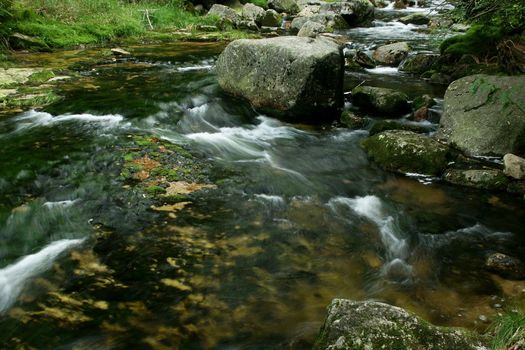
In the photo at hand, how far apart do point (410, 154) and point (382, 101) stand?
258 centimetres

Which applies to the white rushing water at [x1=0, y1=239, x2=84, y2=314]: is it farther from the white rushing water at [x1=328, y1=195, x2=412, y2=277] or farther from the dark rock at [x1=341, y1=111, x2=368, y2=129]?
the dark rock at [x1=341, y1=111, x2=368, y2=129]

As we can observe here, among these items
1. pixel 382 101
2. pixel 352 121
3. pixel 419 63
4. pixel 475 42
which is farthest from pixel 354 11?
pixel 352 121

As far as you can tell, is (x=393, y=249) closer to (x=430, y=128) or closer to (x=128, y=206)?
(x=128, y=206)

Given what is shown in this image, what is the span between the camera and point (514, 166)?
6434 mm

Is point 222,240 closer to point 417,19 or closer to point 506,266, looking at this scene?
point 506,266

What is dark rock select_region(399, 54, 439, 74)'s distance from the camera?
40.4 ft

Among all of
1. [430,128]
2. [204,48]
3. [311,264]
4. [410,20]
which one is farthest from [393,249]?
[410,20]

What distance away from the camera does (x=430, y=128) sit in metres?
8.63

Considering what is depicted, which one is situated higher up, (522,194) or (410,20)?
(410,20)

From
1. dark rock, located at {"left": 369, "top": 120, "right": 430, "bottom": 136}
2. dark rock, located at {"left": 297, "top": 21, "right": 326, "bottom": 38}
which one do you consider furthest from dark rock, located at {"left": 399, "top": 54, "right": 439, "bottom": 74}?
dark rock, located at {"left": 297, "top": 21, "right": 326, "bottom": 38}

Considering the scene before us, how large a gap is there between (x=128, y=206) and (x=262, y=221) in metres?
1.59

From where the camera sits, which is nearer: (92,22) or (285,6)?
(92,22)

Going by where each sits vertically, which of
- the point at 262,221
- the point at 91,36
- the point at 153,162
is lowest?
the point at 262,221

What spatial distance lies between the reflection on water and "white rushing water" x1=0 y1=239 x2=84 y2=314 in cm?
2
